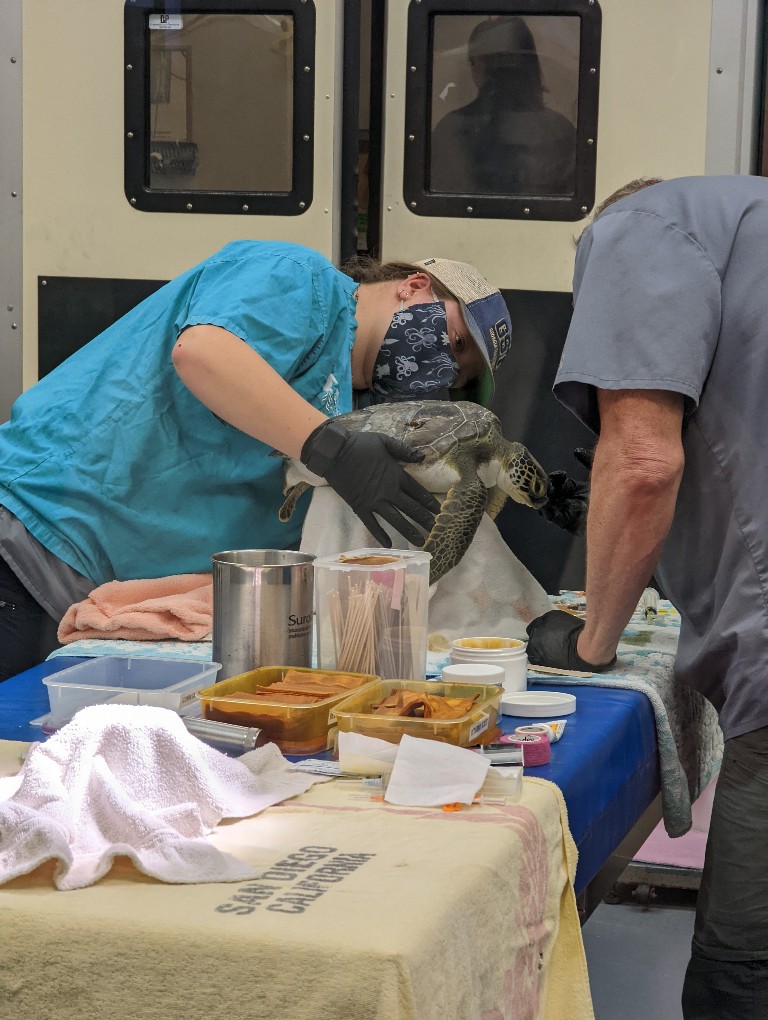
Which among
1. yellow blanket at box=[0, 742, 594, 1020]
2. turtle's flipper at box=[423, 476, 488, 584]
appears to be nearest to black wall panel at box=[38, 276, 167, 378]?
turtle's flipper at box=[423, 476, 488, 584]

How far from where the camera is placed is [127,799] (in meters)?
1.17

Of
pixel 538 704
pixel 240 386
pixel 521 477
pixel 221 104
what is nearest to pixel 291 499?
pixel 240 386

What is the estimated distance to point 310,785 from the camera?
1.37m

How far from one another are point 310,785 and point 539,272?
2.12 metres

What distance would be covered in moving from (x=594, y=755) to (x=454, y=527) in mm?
799

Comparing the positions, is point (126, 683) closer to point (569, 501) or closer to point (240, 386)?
point (240, 386)

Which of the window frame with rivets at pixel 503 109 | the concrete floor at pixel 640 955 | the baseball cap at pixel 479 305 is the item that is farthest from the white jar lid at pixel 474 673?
the window frame with rivets at pixel 503 109

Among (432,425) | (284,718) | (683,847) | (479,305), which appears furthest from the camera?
(683,847)

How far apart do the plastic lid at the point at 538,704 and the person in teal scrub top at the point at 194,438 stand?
0.62 meters

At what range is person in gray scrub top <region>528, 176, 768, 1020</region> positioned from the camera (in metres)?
1.60

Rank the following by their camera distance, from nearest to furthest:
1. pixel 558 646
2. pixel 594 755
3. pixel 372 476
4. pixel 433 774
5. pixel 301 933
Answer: pixel 301 933
pixel 433 774
pixel 594 755
pixel 558 646
pixel 372 476

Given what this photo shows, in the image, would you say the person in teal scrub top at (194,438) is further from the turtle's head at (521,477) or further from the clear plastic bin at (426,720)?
the clear plastic bin at (426,720)

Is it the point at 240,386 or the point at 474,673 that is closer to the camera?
the point at 474,673

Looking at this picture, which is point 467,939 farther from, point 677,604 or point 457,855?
point 677,604
